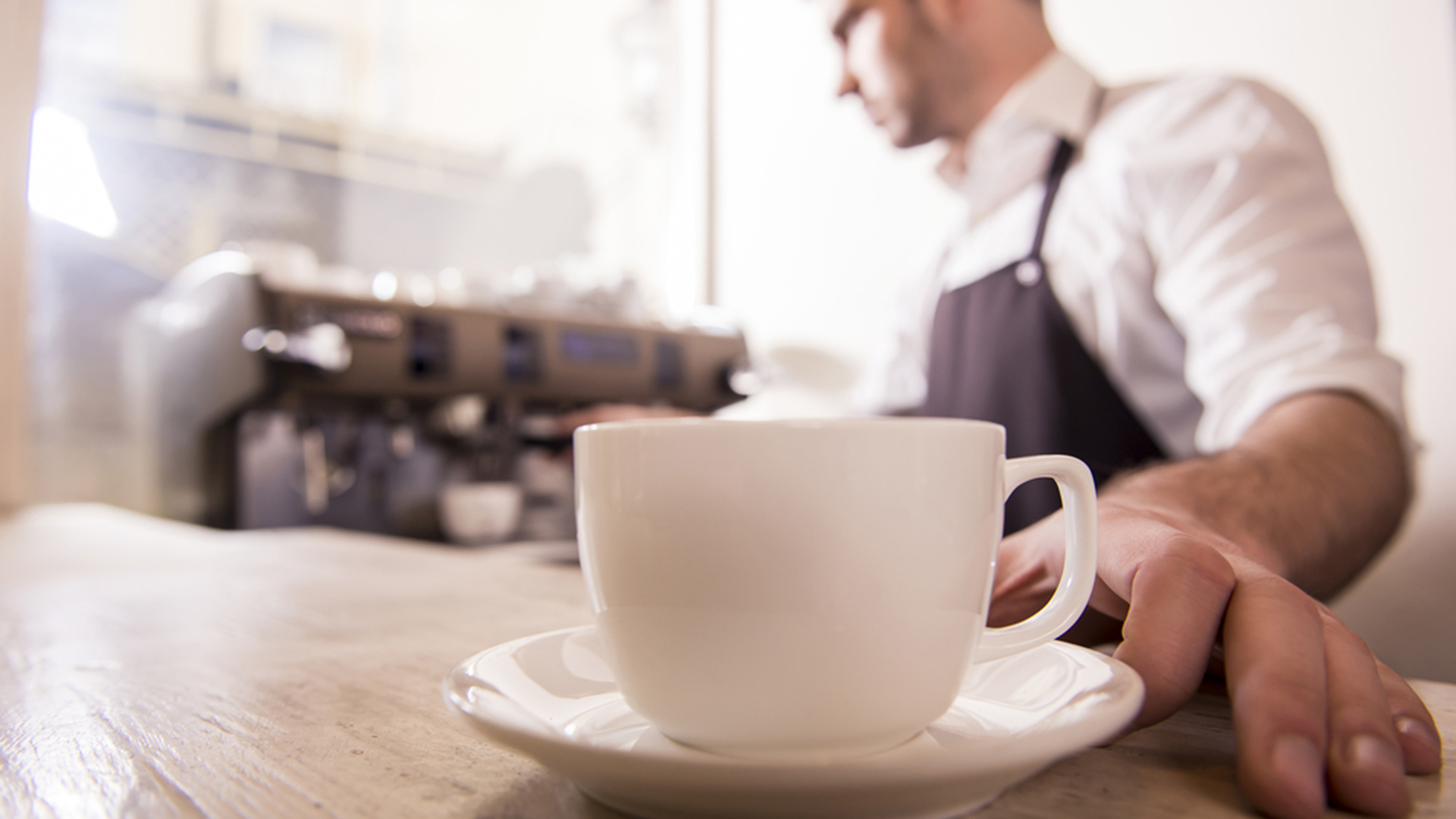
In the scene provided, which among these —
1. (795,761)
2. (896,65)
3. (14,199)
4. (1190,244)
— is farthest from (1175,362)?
(14,199)

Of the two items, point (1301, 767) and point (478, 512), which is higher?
point (1301, 767)

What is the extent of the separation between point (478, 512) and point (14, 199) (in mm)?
1004

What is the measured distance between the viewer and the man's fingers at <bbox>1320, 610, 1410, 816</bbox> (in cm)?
21

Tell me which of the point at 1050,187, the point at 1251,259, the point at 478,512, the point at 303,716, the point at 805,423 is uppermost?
the point at 1050,187

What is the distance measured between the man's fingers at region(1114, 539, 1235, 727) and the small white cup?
3.73 feet

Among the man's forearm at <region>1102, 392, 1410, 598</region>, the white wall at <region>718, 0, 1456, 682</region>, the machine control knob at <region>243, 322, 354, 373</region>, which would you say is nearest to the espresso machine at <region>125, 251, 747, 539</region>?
the machine control knob at <region>243, 322, 354, 373</region>

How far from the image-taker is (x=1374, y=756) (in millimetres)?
212

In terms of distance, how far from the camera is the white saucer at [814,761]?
177 millimetres

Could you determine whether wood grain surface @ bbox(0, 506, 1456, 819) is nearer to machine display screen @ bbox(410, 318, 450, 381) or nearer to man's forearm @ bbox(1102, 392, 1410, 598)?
man's forearm @ bbox(1102, 392, 1410, 598)

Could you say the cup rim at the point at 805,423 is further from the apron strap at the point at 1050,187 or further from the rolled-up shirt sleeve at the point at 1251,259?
the apron strap at the point at 1050,187

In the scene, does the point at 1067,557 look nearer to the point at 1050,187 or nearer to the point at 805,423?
the point at 805,423

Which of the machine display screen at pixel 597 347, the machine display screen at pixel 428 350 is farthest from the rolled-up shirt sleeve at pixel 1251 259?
the machine display screen at pixel 428 350

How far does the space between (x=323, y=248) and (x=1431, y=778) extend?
186 centimetres

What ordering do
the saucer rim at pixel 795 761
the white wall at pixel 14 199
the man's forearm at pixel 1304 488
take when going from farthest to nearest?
the white wall at pixel 14 199
the man's forearm at pixel 1304 488
the saucer rim at pixel 795 761
